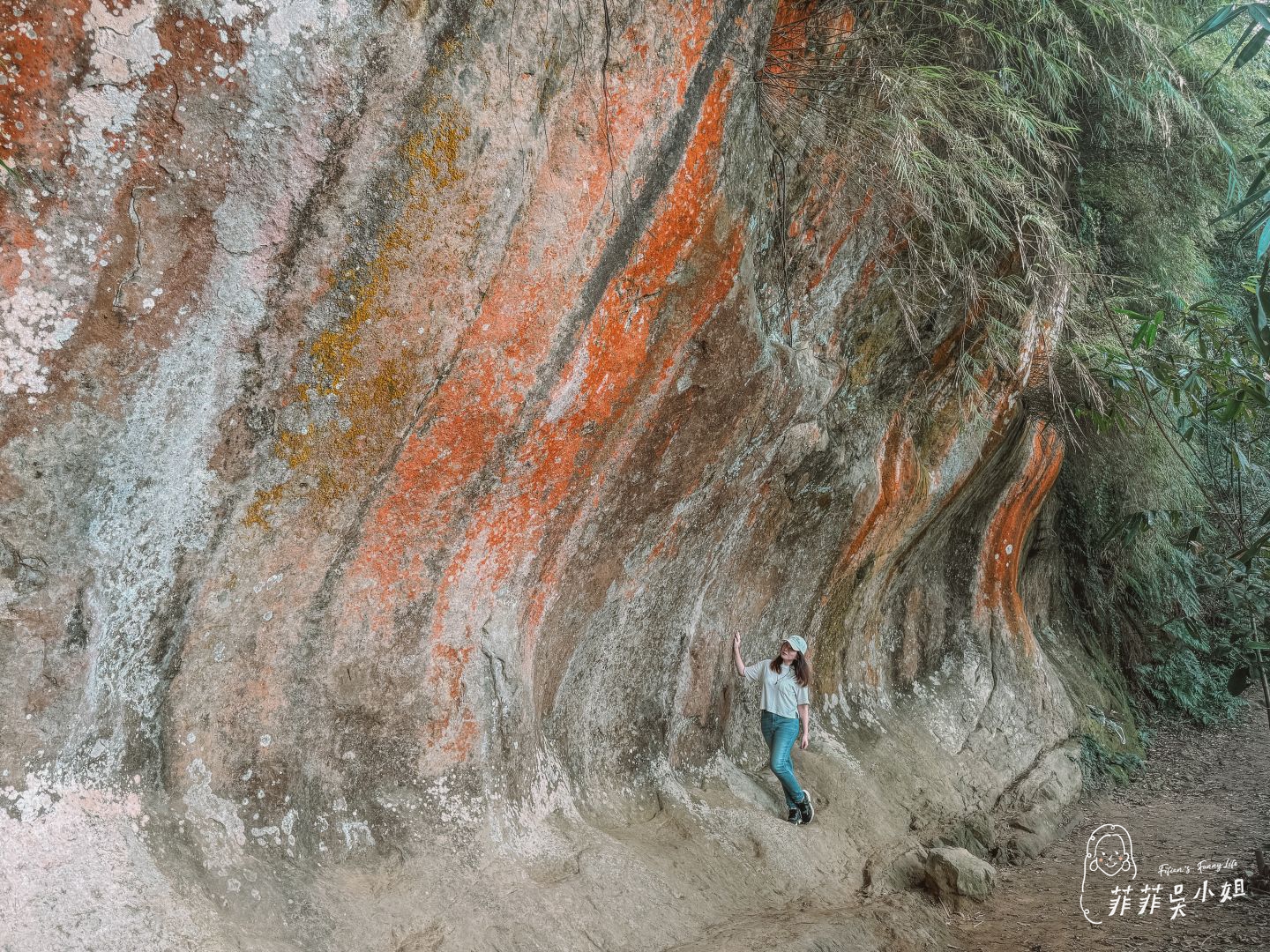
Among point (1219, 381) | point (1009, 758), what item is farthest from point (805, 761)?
point (1219, 381)

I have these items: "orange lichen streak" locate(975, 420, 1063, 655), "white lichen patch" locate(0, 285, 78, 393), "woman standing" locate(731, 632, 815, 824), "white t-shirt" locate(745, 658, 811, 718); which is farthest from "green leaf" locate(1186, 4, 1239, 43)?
"white lichen patch" locate(0, 285, 78, 393)

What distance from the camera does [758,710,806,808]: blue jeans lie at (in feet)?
16.9

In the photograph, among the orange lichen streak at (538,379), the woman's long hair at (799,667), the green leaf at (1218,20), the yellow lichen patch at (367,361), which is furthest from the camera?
the woman's long hair at (799,667)

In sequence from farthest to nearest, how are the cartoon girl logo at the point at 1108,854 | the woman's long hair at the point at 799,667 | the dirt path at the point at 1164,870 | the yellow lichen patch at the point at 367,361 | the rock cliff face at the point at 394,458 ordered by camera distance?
the cartoon girl logo at the point at 1108,854
the woman's long hair at the point at 799,667
the dirt path at the point at 1164,870
the yellow lichen patch at the point at 367,361
the rock cliff face at the point at 394,458

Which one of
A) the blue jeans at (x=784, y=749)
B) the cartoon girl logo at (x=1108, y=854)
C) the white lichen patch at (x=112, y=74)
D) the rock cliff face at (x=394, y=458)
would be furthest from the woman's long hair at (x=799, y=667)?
the white lichen patch at (x=112, y=74)

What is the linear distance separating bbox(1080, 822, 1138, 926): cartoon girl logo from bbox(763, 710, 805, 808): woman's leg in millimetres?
1683

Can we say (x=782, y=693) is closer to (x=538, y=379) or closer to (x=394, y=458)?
(x=538, y=379)

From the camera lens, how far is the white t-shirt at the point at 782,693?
5223 millimetres

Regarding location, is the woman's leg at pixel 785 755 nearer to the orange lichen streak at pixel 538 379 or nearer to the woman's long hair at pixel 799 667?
the woman's long hair at pixel 799 667

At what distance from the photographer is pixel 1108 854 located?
6148 mm

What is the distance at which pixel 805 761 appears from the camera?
581cm

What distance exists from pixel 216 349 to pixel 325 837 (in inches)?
68.8

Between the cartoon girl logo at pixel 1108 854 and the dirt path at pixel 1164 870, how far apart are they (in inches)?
1.6

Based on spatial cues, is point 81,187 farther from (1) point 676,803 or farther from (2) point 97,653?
(1) point 676,803
